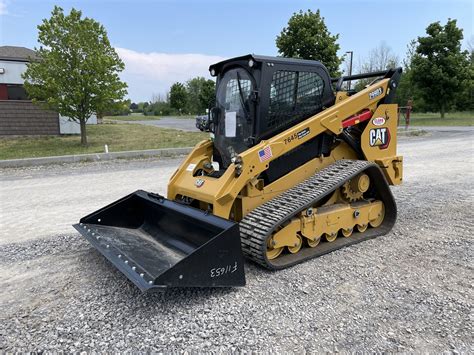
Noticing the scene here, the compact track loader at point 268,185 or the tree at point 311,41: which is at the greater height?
the tree at point 311,41

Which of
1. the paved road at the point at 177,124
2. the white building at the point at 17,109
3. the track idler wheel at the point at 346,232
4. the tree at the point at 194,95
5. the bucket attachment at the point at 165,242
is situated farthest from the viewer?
the tree at the point at 194,95

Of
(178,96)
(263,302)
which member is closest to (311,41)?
(263,302)

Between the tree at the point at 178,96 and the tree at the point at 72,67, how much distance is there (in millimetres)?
48425

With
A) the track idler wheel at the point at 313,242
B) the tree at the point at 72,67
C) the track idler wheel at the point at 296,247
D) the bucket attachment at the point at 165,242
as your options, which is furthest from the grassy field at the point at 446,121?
the bucket attachment at the point at 165,242

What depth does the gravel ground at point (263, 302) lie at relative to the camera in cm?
295

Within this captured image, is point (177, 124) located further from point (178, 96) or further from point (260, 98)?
point (260, 98)

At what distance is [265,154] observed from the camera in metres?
4.26

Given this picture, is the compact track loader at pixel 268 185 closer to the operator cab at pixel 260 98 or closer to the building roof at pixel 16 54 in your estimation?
the operator cab at pixel 260 98

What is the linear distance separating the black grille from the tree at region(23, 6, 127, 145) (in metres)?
12.0

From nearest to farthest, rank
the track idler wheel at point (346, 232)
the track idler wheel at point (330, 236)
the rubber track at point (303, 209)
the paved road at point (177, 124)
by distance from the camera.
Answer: the rubber track at point (303, 209) → the track idler wheel at point (330, 236) → the track idler wheel at point (346, 232) → the paved road at point (177, 124)

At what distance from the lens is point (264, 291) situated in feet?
12.0

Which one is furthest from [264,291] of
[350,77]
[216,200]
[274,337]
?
[350,77]

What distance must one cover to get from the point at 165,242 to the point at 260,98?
6.19 feet

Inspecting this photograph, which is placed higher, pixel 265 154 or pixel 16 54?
pixel 16 54
